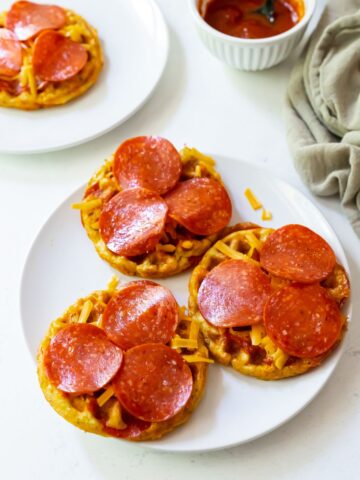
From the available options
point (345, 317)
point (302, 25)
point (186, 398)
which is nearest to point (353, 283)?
point (345, 317)

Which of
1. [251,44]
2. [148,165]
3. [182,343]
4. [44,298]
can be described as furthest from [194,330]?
[251,44]

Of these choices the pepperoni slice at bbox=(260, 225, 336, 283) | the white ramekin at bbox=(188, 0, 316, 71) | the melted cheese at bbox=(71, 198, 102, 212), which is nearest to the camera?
the pepperoni slice at bbox=(260, 225, 336, 283)

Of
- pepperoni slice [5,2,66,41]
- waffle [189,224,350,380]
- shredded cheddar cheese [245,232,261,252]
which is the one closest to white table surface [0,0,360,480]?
waffle [189,224,350,380]

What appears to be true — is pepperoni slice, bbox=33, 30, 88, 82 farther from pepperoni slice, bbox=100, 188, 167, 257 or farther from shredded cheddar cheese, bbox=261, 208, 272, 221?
shredded cheddar cheese, bbox=261, 208, 272, 221

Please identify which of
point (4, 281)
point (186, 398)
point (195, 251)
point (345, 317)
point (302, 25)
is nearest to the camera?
point (186, 398)

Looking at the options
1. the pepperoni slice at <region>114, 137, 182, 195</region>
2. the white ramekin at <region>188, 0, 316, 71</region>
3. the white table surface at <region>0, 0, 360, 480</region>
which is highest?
the white ramekin at <region>188, 0, 316, 71</region>

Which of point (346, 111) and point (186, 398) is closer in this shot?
point (186, 398)

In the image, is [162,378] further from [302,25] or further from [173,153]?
[302,25]
